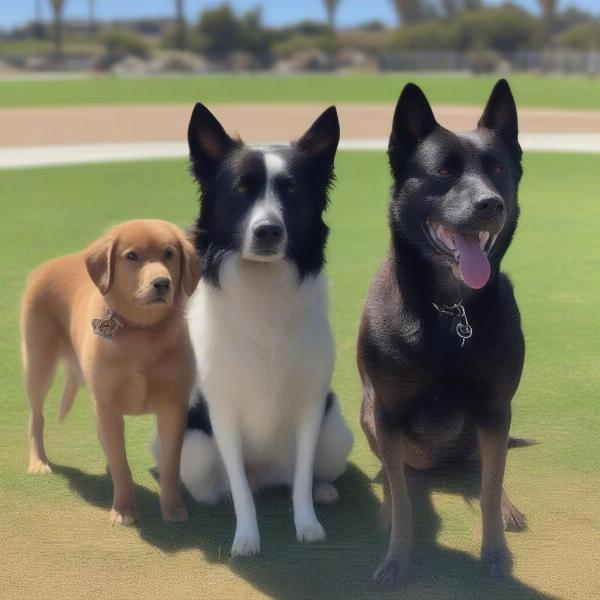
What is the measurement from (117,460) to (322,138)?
165 centimetres

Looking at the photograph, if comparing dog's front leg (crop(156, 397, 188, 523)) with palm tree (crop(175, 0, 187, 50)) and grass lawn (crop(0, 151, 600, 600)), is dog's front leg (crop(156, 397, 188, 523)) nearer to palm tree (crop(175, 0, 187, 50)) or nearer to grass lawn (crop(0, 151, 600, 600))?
grass lawn (crop(0, 151, 600, 600))

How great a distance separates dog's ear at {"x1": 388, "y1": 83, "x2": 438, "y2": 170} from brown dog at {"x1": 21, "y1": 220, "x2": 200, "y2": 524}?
1008 mm

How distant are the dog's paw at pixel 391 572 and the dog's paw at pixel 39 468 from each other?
A: 6.19 feet

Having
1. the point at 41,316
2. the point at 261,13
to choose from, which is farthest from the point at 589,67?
the point at 41,316

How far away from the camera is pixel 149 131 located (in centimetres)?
2417

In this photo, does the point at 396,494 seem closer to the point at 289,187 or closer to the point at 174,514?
the point at 174,514

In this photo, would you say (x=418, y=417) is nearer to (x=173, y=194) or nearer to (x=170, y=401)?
(x=170, y=401)

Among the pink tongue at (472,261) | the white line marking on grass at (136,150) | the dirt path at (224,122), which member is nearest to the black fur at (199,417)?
the pink tongue at (472,261)

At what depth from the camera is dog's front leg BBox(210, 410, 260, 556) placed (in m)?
4.22

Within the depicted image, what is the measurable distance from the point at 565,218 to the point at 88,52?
95.7 metres

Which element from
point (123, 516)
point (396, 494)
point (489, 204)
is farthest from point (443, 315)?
point (123, 516)

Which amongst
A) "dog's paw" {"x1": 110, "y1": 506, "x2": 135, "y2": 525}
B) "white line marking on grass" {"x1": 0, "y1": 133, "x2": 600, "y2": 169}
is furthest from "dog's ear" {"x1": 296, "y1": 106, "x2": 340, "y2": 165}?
"white line marking on grass" {"x1": 0, "y1": 133, "x2": 600, "y2": 169}

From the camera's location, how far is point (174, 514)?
449cm

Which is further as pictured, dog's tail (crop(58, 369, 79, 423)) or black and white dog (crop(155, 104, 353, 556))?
dog's tail (crop(58, 369, 79, 423))
